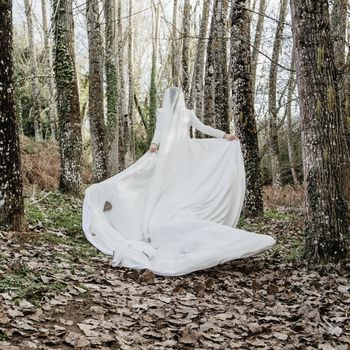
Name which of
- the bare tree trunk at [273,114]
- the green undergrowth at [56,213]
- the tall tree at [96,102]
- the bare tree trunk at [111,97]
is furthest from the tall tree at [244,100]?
the bare tree trunk at [111,97]

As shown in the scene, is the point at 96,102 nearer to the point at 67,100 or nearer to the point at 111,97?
the point at 67,100

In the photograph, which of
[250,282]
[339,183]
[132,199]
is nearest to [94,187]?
[132,199]

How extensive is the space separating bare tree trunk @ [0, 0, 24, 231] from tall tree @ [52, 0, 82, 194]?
4.66m

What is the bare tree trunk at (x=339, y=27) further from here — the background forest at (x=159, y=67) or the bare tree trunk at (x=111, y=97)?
the bare tree trunk at (x=111, y=97)

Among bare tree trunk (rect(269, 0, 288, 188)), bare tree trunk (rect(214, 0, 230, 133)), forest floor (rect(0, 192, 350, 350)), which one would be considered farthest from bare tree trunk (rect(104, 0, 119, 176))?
forest floor (rect(0, 192, 350, 350))

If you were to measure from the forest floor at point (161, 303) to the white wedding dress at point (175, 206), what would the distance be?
0.31 m

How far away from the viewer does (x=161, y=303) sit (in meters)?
4.95

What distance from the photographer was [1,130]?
21.1ft

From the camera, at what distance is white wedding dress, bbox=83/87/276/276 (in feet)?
21.1

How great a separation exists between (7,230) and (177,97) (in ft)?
12.1

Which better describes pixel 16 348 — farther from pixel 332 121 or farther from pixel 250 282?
pixel 332 121

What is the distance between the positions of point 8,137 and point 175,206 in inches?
109

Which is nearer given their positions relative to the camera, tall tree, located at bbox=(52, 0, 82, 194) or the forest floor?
the forest floor

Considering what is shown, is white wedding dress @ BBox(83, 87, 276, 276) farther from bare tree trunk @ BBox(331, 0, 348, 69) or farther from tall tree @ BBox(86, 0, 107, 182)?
bare tree trunk @ BBox(331, 0, 348, 69)
